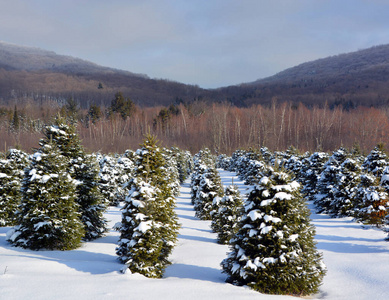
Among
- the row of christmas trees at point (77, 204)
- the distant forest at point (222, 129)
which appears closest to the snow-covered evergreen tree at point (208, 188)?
the row of christmas trees at point (77, 204)

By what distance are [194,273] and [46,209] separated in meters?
5.58

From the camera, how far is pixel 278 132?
73125 mm

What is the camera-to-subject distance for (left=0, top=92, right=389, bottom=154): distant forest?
61.1 metres

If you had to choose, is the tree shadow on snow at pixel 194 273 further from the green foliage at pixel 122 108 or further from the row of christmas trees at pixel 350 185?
the green foliage at pixel 122 108

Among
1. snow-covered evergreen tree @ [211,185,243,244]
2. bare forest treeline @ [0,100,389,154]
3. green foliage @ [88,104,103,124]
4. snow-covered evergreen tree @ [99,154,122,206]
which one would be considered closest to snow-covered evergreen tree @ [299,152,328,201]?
snow-covered evergreen tree @ [211,185,243,244]

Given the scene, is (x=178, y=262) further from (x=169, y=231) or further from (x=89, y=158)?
(x=89, y=158)

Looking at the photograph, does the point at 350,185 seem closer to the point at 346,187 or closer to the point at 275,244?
the point at 346,187

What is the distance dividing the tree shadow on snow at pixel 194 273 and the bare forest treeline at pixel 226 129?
166ft

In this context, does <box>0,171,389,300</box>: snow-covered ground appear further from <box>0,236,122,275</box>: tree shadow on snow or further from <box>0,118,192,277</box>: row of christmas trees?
<box>0,118,192,277</box>: row of christmas trees

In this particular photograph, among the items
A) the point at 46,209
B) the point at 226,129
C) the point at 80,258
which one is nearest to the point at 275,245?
the point at 80,258

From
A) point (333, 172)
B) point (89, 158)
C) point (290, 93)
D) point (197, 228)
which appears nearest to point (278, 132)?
point (333, 172)

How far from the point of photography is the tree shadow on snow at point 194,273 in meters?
8.05

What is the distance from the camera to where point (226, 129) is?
78.1 m

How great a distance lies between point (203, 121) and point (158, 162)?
244 feet
